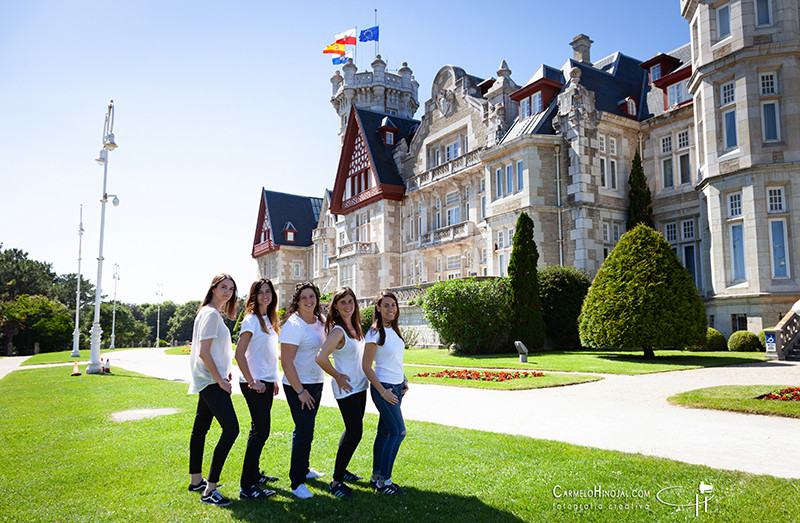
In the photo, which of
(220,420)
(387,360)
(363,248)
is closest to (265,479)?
(220,420)

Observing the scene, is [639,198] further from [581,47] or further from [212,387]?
[212,387]

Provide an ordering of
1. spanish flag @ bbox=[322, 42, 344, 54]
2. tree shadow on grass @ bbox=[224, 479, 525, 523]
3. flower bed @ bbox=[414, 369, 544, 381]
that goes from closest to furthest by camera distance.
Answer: tree shadow on grass @ bbox=[224, 479, 525, 523] → flower bed @ bbox=[414, 369, 544, 381] → spanish flag @ bbox=[322, 42, 344, 54]

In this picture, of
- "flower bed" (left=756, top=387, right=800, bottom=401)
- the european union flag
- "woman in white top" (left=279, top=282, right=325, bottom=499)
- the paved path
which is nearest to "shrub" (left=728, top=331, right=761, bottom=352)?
the paved path

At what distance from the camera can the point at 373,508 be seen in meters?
4.62

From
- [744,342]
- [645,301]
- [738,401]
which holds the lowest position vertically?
[738,401]

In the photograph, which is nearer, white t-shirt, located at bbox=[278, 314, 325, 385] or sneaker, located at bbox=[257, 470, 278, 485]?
white t-shirt, located at bbox=[278, 314, 325, 385]

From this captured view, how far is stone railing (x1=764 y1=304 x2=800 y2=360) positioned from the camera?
1678cm

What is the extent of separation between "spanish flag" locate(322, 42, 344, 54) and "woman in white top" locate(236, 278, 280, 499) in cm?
4750

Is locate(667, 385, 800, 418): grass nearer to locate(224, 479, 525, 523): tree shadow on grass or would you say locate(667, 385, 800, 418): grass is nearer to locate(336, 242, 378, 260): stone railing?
locate(224, 479, 525, 523): tree shadow on grass

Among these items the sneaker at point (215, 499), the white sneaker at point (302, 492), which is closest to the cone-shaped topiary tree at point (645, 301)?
the white sneaker at point (302, 492)

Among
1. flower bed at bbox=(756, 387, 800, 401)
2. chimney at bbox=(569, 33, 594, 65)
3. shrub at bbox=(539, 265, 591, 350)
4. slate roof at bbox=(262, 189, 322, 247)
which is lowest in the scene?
flower bed at bbox=(756, 387, 800, 401)

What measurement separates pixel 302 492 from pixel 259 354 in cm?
135

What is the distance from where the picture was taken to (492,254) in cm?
2805

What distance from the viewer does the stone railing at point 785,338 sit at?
661 inches
